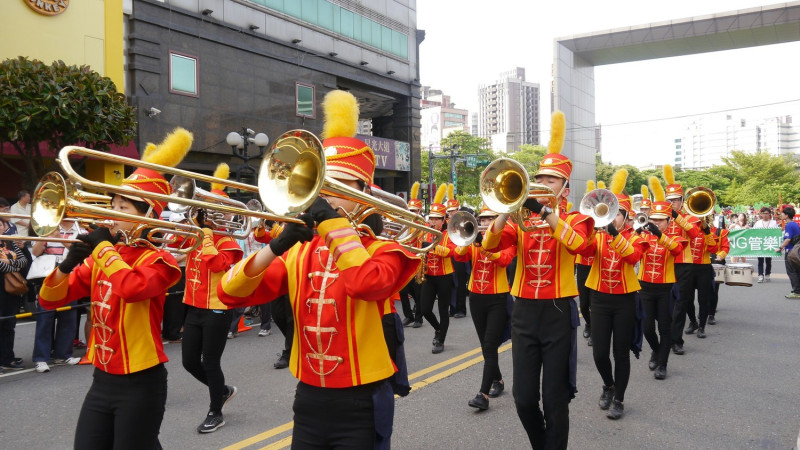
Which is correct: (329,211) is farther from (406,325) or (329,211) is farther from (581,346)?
(406,325)

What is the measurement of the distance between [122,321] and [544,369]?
278 centimetres

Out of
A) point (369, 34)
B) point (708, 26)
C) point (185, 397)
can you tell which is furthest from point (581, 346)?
point (708, 26)

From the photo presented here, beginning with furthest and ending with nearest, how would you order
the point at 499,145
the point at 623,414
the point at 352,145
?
the point at 499,145
the point at 623,414
the point at 352,145

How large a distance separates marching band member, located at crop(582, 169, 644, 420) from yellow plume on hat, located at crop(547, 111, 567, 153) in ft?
3.33

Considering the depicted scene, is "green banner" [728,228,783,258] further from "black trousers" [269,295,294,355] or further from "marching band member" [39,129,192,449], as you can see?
"marching band member" [39,129,192,449]

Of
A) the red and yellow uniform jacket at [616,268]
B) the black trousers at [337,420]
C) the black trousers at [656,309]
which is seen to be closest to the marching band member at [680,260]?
the black trousers at [656,309]

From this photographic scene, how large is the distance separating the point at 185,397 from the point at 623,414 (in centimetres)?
441

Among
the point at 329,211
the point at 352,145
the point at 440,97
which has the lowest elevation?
the point at 329,211

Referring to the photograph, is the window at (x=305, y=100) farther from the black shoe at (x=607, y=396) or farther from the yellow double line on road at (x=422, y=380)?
the black shoe at (x=607, y=396)

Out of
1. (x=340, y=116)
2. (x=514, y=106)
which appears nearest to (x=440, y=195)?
(x=340, y=116)

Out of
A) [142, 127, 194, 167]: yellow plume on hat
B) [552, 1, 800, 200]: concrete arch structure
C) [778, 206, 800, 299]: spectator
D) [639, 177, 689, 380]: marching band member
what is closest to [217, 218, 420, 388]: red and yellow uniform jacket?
[142, 127, 194, 167]: yellow plume on hat

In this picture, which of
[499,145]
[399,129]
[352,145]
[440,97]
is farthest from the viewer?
[440,97]

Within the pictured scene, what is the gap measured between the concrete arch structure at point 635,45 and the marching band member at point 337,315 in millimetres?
38093

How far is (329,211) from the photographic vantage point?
242 centimetres
